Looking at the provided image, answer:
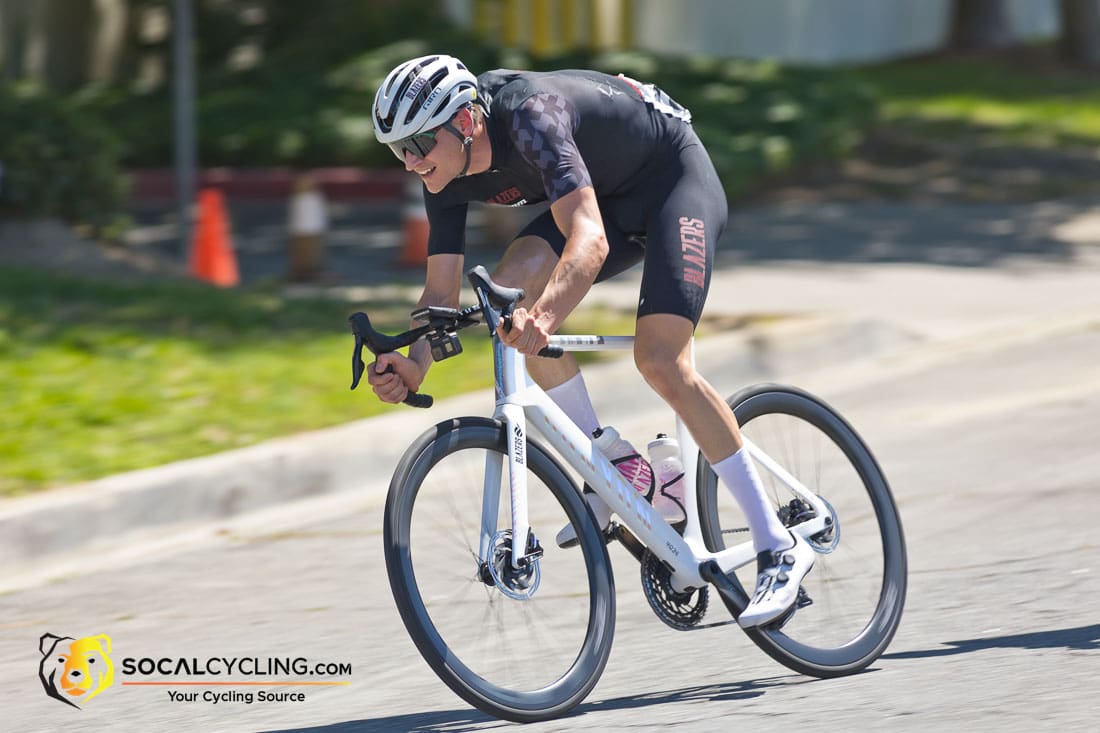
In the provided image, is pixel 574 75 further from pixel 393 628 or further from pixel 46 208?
pixel 46 208

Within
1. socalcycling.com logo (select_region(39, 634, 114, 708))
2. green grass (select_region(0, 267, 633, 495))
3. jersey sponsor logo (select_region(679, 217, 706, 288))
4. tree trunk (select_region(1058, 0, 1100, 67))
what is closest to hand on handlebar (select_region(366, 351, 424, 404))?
jersey sponsor logo (select_region(679, 217, 706, 288))

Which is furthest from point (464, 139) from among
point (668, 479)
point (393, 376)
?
point (668, 479)

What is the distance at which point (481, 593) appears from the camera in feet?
14.9

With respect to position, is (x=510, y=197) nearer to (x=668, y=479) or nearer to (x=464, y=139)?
(x=464, y=139)

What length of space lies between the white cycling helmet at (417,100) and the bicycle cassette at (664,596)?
4.44 feet

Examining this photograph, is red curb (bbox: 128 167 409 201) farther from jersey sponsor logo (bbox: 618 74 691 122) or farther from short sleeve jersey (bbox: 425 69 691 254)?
short sleeve jersey (bbox: 425 69 691 254)

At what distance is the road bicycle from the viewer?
446 centimetres

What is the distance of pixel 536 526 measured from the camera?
4746mm

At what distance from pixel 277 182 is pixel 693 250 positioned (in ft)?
45.7

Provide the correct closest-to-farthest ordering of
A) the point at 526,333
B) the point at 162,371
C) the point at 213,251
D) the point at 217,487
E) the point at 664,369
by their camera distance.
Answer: the point at 526,333, the point at 664,369, the point at 217,487, the point at 162,371, the point at 213,251

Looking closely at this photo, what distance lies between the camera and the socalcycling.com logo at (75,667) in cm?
524

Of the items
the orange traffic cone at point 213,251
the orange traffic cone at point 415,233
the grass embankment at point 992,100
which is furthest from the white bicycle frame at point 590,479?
the grass embankment at point 992,100

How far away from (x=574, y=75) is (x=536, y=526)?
125 centimetres

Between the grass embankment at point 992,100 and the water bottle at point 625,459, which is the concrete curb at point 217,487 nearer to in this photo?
the water bottle at point 625,459
